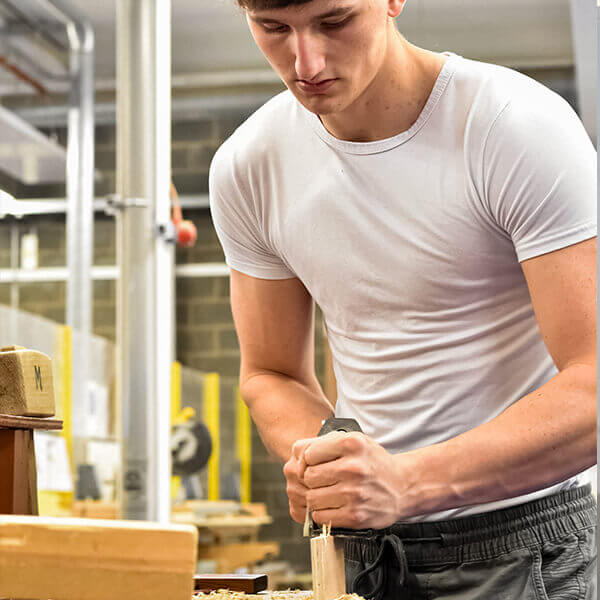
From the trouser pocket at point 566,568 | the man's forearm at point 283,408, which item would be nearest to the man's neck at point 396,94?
the man's forearm at point 283,408

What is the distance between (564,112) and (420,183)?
12 cm

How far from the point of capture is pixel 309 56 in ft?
2.33

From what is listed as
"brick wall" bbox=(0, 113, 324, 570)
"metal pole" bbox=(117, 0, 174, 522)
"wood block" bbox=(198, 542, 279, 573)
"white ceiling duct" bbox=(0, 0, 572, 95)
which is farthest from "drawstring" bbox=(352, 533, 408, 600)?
"wood block" bbox=(198, 542, 279, 573)

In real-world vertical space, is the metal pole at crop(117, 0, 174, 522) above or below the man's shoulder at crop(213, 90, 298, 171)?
above

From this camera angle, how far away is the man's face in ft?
2.32

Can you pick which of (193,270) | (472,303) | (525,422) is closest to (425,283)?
(472,303)

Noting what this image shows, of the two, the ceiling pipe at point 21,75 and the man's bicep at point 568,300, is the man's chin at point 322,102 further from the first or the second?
the ceiling pipe at point 21,75

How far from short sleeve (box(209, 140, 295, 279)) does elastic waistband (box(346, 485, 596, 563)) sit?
0.91 feet

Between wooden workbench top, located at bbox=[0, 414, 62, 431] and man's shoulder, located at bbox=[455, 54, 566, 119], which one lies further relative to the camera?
man's shoulder, located at bbox=[455, 54, 566, 119]

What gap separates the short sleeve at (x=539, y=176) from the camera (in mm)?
713

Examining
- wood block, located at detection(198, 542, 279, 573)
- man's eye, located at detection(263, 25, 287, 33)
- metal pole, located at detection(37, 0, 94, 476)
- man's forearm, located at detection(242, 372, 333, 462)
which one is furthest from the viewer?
metal pole, located at detection(37, 0, 94, 476)

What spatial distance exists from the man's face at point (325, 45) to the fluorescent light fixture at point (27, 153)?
2675 mm

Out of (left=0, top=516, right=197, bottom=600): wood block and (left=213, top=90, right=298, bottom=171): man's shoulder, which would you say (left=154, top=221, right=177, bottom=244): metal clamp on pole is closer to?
(left=213, top=90, right=298, bottom=171): man's shoulder

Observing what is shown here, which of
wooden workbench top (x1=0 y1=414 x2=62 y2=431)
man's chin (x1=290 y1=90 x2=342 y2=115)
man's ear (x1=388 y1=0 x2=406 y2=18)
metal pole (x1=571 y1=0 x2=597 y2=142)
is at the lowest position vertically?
wooden workbench top (x1=0 y1=414 x2=62 y2=431)
